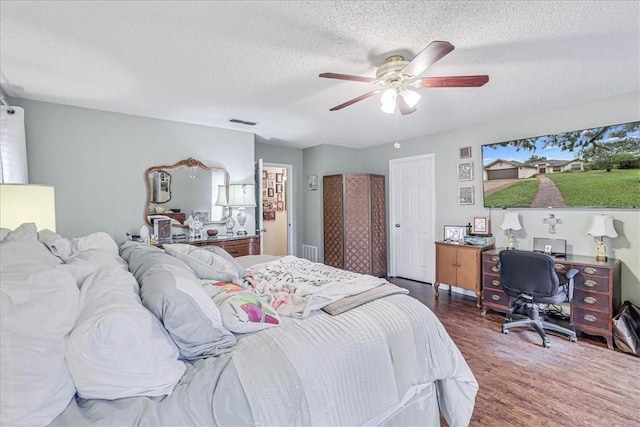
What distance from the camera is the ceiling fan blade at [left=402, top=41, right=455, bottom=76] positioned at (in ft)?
5.40

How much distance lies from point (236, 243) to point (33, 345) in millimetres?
3330

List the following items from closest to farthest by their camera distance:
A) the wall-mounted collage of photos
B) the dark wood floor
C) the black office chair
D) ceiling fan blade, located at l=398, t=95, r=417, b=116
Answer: the dark wood floor → ceiling fan blade, located at l=398, t=95, r=417, b=116 → the black office chair → the wall-mounted collage of photos

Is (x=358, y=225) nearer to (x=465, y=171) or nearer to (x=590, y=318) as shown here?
(x=465, y=171)

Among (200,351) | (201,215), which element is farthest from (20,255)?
(201,215)

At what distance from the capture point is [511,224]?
376cm

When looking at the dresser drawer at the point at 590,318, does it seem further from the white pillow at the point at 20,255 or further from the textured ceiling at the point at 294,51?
the white pillow at the point at 20,255

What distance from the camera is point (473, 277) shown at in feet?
12.5

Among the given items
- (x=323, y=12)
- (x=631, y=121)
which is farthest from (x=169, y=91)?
(x=631, y=121)

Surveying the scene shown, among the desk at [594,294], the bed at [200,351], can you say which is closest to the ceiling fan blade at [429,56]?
the bed at [200,351]

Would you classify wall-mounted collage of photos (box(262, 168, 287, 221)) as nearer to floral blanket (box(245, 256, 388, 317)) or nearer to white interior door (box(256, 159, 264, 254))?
white interior door (box(256, 159, 264, 254))

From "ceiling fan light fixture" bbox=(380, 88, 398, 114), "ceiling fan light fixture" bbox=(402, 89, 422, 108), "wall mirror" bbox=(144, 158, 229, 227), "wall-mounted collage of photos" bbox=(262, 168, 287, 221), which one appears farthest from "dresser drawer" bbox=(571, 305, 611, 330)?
"wall-mounted collage of photos" bbox=(262, 168, 287, 221)

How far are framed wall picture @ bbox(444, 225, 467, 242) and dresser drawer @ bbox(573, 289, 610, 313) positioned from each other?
1.46m

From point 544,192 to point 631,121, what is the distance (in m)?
0.98

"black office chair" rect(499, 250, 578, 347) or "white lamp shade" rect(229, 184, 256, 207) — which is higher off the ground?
"white lamp shade" rect(229, 184, 256, 207)
